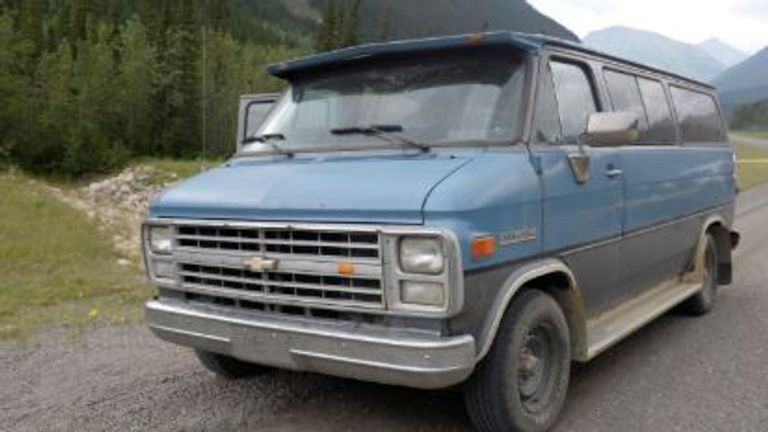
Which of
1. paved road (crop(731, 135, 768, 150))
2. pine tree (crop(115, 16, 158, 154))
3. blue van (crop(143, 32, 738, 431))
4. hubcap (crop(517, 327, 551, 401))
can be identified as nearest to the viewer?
blue van (crop(143, 32, 738, 431))

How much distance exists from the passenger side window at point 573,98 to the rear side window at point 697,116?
78.0 inches

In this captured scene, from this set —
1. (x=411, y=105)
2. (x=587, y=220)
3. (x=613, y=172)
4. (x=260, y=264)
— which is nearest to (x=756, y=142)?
(x=613, y=172)

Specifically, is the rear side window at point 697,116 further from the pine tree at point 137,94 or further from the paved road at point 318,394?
the pine tree at point 137,94

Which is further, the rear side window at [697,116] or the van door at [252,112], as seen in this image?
the rear side window at [697,116]

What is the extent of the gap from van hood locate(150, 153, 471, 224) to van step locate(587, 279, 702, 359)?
5.50ft

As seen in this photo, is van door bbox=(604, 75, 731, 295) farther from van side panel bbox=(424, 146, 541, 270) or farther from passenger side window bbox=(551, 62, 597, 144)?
van side panel bbox=(424, 146, 541, 270)

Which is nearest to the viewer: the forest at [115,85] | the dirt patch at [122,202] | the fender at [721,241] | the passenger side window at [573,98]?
the passenger side window at [573,98]

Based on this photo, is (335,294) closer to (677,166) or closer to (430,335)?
(430,335)

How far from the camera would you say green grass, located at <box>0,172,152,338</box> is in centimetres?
808

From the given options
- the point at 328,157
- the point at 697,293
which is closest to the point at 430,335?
the point at 328,157

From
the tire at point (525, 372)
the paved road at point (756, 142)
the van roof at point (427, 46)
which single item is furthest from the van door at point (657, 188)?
the paved road at point (756, 142)

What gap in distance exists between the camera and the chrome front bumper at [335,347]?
13.3 feet

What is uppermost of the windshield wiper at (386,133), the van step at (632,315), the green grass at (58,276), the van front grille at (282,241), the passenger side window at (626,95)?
the passenger side window at (626,95)

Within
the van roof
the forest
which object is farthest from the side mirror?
the forest
